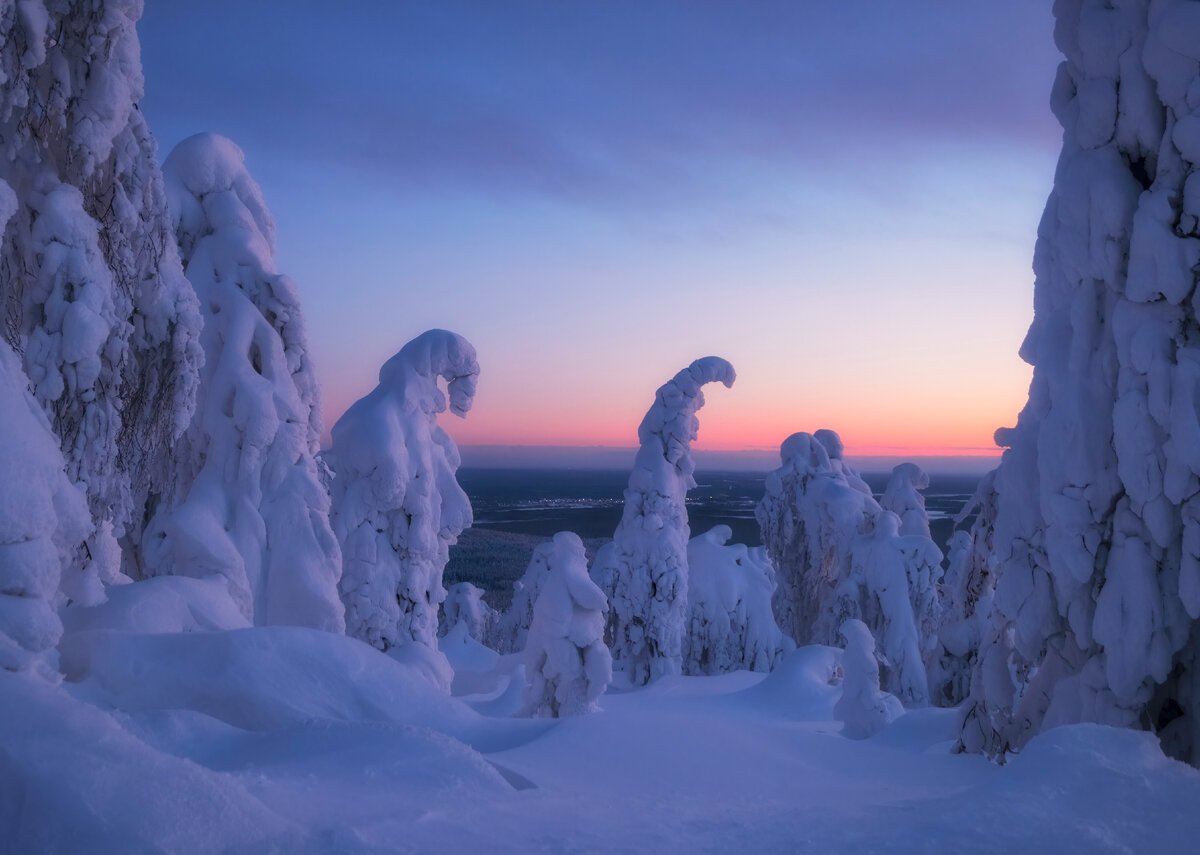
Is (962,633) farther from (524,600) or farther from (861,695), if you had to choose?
(524,600)

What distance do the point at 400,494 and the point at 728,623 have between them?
33.6ft

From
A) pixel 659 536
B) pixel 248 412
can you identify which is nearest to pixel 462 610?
pixel 659 536

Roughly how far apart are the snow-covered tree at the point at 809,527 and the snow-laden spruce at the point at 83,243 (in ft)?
57.9

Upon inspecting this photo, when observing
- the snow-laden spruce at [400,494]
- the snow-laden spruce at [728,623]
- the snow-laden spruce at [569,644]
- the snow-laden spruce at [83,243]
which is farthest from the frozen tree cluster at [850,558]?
the snow-laden spruce at [83,243]

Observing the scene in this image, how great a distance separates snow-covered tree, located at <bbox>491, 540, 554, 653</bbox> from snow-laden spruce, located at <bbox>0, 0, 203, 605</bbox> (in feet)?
65.8

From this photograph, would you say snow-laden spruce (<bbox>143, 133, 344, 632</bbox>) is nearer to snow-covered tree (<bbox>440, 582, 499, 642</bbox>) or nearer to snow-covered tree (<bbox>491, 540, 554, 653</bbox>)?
snow-covered tree (<bbox>491, 540, 554, 653</bbox>)

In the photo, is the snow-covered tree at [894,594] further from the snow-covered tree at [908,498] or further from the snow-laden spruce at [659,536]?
the snow-laden spruce at [659,536]

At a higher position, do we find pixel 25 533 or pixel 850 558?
pixel 25 533

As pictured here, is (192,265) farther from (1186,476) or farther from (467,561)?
(467,561)

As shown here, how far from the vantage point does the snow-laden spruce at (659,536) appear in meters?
17.1

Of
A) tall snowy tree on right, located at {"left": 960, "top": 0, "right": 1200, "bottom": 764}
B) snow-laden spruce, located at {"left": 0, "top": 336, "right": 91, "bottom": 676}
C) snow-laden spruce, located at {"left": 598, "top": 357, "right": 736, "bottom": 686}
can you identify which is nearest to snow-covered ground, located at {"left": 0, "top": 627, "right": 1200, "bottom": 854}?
snow-laden spruce, located at {"left": 0, "top": 336, "right": 91, "bottom": 676}

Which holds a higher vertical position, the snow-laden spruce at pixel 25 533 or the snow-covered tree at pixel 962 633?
the snow-laden spruce at pixel 25 533

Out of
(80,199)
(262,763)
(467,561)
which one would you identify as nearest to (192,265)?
(80,199)

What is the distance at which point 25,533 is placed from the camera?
11.2 feet
